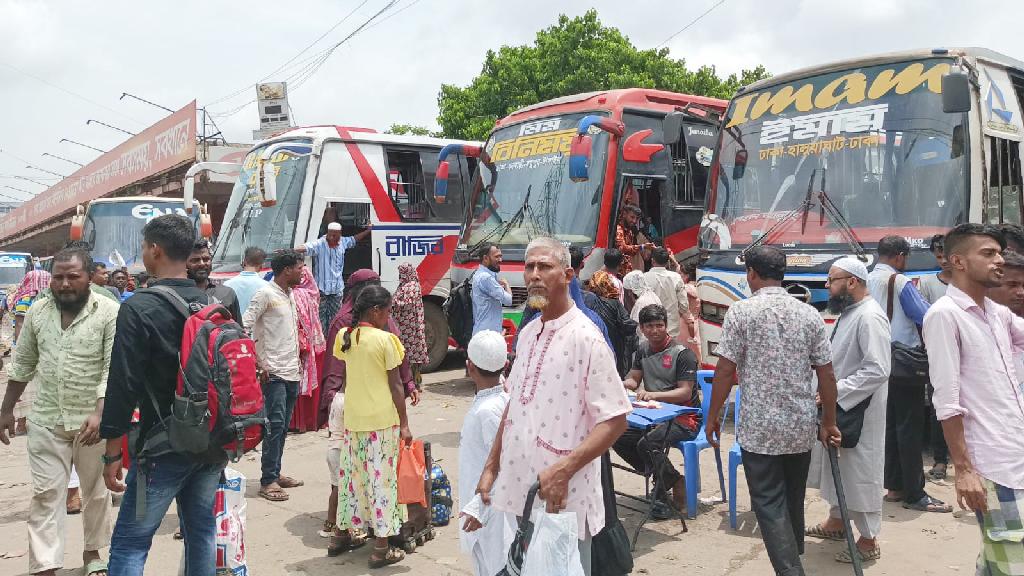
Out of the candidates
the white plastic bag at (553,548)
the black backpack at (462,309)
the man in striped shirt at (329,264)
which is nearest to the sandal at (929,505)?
the white plastic bag at (553,548)

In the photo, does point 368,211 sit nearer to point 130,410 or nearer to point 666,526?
point 666,526

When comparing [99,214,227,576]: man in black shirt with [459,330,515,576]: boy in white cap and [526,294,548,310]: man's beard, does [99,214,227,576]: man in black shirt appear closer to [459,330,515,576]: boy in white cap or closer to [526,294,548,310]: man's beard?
[459,330,515,576]: boy in white cap

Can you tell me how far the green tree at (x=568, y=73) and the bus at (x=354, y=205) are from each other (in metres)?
14.5

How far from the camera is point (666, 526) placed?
533cm

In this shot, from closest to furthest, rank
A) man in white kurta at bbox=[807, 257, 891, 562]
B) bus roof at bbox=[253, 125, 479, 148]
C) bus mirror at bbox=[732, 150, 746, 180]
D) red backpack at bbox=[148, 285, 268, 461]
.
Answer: red backpack at bbox=[148, 285, 268, 461] → man in white kurta at bbox=[807, 257, 891, 562] → bus mirror at bbox=[732, 150, 746, 180] → bus roof at bbox=[253, 125, 479, 148]

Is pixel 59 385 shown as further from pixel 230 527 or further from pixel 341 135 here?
pixel 341 135

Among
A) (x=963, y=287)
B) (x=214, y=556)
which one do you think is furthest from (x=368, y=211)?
(x=963, y=287)

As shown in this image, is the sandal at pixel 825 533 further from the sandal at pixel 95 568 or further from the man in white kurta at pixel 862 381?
the sandal at pixel 95 568

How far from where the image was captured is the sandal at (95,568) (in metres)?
4.64

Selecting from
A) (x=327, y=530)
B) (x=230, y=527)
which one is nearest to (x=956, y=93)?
(x=327, y=530)

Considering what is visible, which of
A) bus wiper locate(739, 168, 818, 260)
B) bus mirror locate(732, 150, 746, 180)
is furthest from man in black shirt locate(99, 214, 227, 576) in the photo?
bus mirror locate(732, 150, 746, 180)

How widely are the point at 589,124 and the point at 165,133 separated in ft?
57.6

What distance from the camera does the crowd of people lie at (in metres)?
2.99

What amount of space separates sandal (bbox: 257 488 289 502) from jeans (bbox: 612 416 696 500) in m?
2.62
